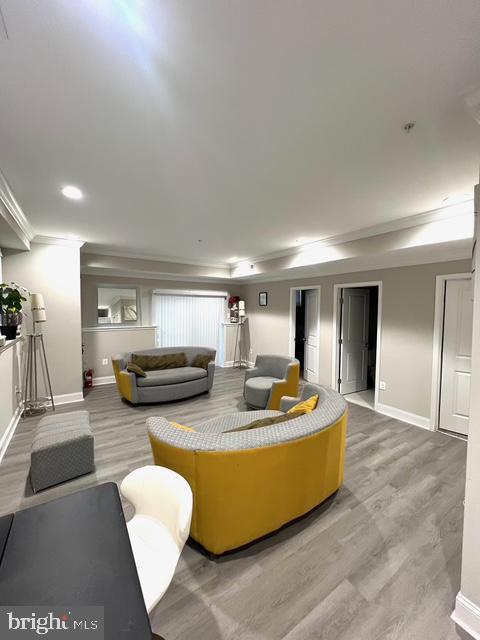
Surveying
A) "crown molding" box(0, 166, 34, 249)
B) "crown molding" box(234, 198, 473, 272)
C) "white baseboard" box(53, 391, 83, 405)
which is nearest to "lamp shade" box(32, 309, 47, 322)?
"crown molding" box(0, 166, 34, 249)

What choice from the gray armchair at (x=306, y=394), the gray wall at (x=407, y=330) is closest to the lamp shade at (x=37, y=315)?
the gray armchair at (x=306, y=394)

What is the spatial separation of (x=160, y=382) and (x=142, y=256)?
2.51m

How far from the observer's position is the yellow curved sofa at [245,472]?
1.52m

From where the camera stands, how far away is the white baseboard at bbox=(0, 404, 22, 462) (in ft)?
9.02

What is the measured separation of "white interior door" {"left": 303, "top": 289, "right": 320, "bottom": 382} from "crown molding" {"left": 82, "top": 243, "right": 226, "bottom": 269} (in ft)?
6.90

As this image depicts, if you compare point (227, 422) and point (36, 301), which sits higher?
point (36, 301)

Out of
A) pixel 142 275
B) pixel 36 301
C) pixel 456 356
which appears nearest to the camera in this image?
pixel 456 356

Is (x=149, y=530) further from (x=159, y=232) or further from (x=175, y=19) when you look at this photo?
(x=159, y=232)

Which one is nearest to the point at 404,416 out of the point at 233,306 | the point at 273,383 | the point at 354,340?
the point at 354,340

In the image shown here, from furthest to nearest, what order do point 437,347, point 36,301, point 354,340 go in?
point 354,340 < point 36,301 < point 437,347

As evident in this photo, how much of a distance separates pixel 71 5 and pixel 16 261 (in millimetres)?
3818

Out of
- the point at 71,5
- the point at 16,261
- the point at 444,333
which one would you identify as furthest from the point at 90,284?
the point at 444,333

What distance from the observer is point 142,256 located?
203 inches

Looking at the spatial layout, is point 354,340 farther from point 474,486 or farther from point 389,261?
point 474,486
